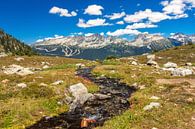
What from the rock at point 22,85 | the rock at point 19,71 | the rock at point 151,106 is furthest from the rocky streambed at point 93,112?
the rock at point 19,71

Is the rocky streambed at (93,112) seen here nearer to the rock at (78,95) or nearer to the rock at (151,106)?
the rock at (78,95)

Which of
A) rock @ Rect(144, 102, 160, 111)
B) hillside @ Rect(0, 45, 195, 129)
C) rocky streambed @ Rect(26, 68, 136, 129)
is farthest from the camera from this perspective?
rock @ Rect(144, 102, 160, 111)

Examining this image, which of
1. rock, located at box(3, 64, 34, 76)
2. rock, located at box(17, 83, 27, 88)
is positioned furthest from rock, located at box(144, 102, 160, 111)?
rock, located at box(3, 64, 34, 76)

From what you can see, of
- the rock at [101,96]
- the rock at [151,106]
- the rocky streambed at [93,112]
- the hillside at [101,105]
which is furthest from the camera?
the rock at [101,96]

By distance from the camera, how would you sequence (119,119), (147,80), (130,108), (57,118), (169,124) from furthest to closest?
(147,80) < (130,108) < (57,118) < (119,119) < (169,124)

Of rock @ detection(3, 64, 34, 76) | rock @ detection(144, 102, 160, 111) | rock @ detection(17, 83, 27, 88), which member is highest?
rock @ detection(3, 64, 34, 76)

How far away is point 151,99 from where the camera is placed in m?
32.7

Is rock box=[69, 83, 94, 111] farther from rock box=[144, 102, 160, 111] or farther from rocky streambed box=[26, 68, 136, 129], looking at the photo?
rock box=[144, 102, 160, 111]

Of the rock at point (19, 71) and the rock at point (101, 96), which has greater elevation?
the rock at point (19, 71)

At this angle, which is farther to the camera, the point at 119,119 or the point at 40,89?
the point at 40,89

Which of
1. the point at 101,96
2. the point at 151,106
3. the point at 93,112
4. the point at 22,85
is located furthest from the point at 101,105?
the point at 22,85

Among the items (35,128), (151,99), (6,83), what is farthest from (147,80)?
(35,128)

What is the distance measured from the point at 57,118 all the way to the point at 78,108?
12.8 ft

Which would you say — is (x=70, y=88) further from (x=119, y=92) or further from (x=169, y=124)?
(x=169, y=124)
